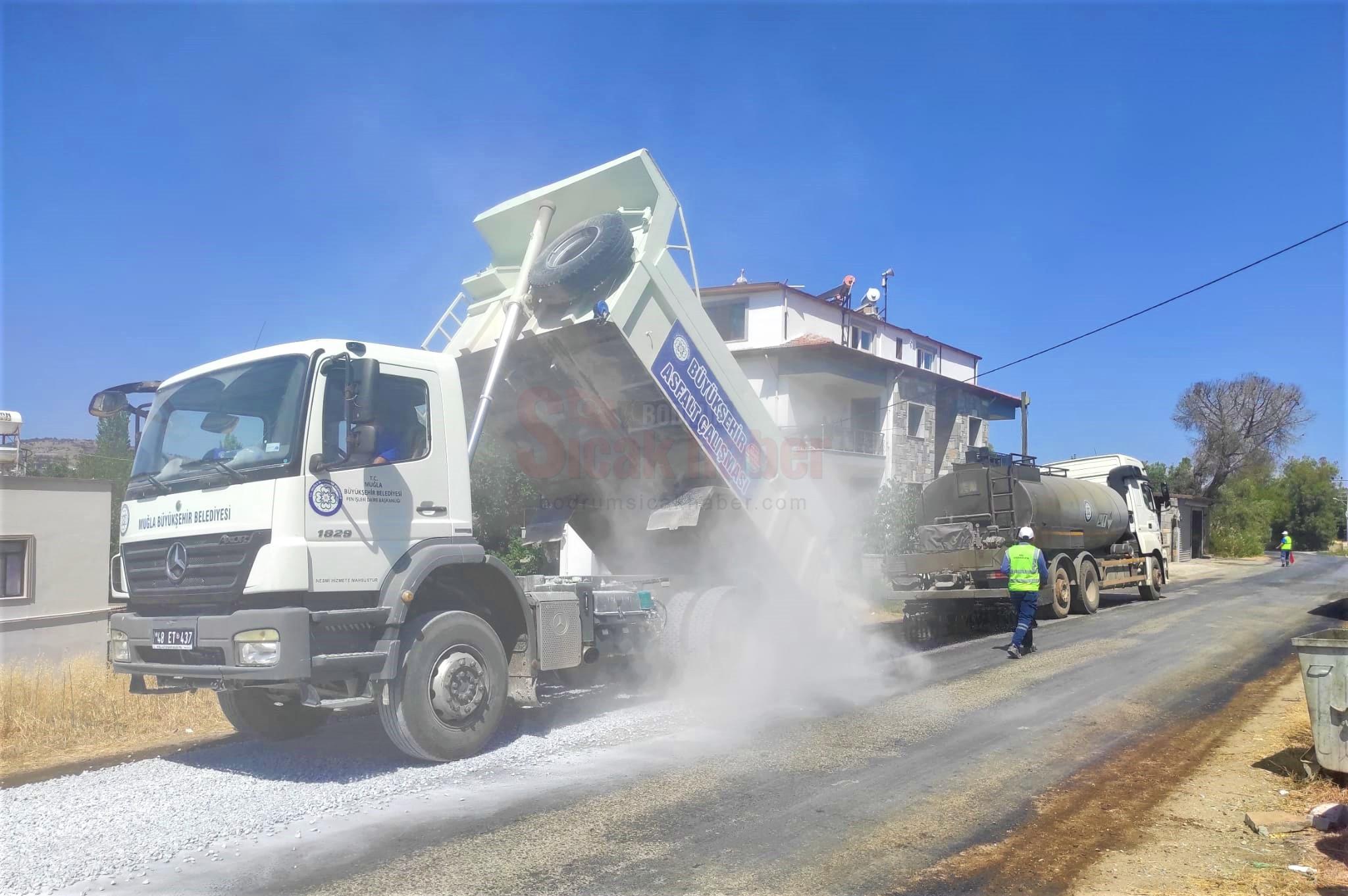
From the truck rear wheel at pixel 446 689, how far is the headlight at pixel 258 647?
77 cm

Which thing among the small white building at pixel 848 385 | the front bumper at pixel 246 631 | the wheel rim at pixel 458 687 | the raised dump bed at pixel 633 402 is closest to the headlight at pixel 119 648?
the front bumper at pixel 246 631

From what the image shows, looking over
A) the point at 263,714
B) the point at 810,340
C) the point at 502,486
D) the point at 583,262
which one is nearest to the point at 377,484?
the point at 263,714

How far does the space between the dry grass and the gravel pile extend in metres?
0.83

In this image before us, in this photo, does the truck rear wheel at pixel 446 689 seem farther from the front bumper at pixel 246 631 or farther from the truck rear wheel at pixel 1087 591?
the truck rear wheel at pixel 1087 591

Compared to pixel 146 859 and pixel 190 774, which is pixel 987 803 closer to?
pixel 146 859

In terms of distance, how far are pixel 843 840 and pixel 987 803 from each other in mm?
1083

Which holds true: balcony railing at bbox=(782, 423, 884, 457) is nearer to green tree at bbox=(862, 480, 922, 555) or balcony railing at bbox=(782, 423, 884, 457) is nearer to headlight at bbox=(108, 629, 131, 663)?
green tree at bbox=(862, 480, 922, 555)

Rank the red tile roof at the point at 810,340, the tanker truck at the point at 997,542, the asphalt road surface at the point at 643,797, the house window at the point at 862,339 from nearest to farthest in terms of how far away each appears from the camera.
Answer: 1. the asphalt road surface at the point at 643,797
2. the tanker truck at the point at 997,542
3. the red tile roof at the point at 810,340
4. the house window at the point at 862,339

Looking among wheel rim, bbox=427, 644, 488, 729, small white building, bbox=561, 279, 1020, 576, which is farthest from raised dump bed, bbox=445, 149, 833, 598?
small white building, bbox=561, 279, 1020, 576

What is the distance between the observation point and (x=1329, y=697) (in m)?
5.12

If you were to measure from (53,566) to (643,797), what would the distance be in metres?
15.1

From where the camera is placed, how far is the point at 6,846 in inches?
177

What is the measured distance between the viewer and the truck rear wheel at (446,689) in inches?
221

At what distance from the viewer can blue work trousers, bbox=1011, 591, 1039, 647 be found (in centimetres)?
1071
